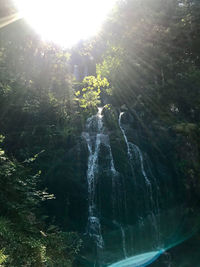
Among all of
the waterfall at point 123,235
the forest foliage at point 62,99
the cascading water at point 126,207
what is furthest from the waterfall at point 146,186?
the forest foliage at point 62,99

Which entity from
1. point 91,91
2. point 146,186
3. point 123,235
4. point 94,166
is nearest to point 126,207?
point 123,235

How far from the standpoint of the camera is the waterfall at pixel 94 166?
1038 centimetres

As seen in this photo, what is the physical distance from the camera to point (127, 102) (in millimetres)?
19203

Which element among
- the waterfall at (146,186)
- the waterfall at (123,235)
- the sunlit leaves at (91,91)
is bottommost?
the waterfall at (123,235)

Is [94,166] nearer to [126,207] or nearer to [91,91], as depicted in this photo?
[126,207]

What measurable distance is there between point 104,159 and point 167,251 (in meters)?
5.77

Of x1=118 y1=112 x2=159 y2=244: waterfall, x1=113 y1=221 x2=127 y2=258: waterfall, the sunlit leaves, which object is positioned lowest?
x1=113 y1=221 x2=127 y2=258: waterfall

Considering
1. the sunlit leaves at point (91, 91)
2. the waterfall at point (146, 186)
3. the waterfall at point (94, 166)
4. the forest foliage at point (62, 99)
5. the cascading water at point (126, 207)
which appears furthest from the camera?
the waterfall at point (146, 186)

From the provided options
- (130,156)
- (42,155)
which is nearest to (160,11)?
(130,156)

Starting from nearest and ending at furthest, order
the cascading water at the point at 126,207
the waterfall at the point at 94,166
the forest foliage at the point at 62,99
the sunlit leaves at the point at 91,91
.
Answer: the forest foliage at the point at 62,99 → the sunlit leaves at the point at 91,91 → the cascading water at the point at 126,207 → the waterfall at the point at 94,166

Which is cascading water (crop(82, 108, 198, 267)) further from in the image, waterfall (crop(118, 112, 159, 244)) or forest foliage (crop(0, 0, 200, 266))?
forest foliage (crop(0, 0, 200, 266))

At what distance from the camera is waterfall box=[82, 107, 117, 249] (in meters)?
10.4

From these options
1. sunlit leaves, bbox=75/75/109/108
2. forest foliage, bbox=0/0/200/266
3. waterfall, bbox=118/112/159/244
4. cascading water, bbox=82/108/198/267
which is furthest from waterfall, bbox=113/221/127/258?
sunlit leaves, bbox=75/75/109/108

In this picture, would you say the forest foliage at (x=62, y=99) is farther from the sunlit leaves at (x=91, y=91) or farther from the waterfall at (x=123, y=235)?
the waterfall at (x=123, y=235)
